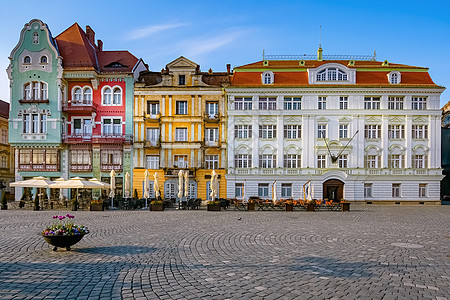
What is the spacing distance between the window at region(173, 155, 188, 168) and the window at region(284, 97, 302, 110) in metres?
12.4

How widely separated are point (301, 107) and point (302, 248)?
2810cm

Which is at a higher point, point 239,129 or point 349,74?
point 349,74

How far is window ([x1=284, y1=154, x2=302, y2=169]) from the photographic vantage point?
37.8m

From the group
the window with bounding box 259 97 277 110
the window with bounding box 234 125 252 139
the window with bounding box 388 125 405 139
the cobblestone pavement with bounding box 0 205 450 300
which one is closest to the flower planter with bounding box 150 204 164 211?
the cobblestone pavement with bounding box 0 205 450 300

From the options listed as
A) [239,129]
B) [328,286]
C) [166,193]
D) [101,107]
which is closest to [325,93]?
[239,129]

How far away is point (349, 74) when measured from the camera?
37656 millimetres

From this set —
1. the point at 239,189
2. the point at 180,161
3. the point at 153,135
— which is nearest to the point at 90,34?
the point at 153,135

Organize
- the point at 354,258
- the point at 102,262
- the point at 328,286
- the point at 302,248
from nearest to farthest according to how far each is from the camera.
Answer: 1. the point at 328,286
2. the point at 102,262
3. the point at 354,258
4. the point at 302,248

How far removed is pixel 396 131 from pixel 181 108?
2362 cm

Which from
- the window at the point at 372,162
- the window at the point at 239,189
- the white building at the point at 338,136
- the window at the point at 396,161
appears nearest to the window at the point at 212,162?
the white building at the point at 338,136

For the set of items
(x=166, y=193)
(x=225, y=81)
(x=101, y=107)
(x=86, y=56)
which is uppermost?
(x=86, y=56)

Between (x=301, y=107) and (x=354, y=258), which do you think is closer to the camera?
(x=354, y=258)

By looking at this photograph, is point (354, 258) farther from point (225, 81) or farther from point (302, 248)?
point (225, 81)

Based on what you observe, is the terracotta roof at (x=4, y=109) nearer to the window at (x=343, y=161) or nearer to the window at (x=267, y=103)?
the window at (x=267, y=103)
